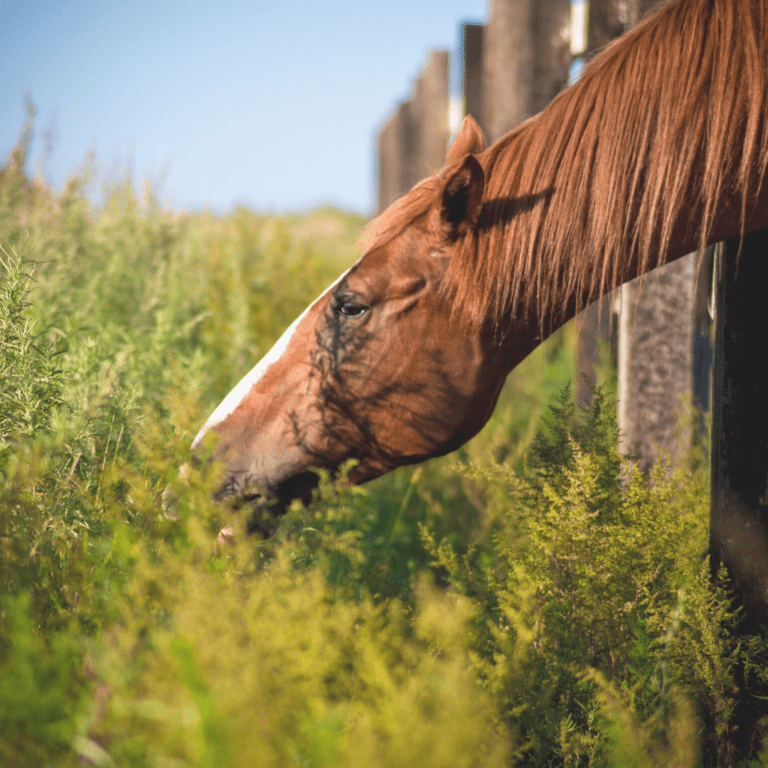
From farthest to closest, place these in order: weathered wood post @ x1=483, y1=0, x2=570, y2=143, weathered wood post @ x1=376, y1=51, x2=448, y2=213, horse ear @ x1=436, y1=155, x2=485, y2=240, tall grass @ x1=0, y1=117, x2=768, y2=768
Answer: weathered wood post @ x1=376, y1=51, x2=448, y2=213, weathered wood post @ x1=483, y1=0, x2=570, y2=143, horse ear @ x1=436, y1=155, x2=485, y2=240, tall grass @ x1=0, y1=117, x2=768, y2=768

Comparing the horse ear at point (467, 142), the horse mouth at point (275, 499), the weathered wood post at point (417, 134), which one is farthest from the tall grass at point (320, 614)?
the weathered wood post at point (417, 134)

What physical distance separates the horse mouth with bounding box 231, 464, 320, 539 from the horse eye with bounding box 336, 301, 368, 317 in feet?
1.50

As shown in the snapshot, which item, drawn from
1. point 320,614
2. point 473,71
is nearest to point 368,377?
point 320,614

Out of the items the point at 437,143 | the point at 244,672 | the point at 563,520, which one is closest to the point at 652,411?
the point at 563,520

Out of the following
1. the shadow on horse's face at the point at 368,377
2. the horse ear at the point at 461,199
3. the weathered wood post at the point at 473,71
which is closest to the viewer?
the horse ear at the point at 461,199

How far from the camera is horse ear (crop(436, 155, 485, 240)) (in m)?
1.47

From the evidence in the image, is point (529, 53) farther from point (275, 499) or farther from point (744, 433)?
point (275, 499)

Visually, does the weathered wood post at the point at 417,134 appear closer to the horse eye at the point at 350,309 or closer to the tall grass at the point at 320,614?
the horse eye at the point at 350,309

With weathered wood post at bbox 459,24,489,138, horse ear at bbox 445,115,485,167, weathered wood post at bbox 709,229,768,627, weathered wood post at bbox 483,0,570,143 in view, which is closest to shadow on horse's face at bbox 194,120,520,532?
horse ear at bbox 445,115,485,167

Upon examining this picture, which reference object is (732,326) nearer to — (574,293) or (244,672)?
(574,293)

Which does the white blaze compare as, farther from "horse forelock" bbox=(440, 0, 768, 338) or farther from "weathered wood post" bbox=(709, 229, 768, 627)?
"weathered wood post" bbox=(709, 229, 768, 627)

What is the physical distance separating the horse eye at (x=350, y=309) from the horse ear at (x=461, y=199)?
30 centimetres

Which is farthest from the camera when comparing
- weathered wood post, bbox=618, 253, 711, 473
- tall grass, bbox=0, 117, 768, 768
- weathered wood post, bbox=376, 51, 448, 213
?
weathered wood post, bbox=376, 51, 448, 213

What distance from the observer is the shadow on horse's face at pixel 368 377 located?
159 centimetres
